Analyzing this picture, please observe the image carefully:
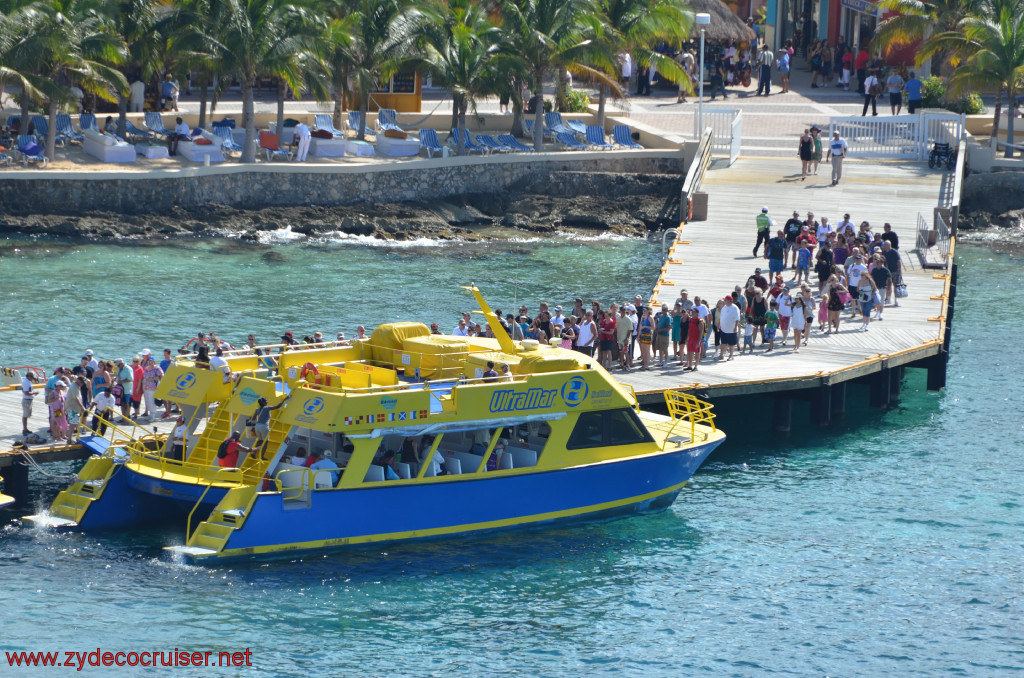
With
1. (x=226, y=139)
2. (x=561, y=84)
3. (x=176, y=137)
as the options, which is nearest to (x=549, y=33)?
(x=561, y=84)

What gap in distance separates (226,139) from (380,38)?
6593mm

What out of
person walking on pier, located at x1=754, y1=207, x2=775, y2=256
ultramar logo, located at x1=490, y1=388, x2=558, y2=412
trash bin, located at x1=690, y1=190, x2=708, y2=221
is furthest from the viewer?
trash bin, located at x1=690, y1=190, x2=708, y2=221

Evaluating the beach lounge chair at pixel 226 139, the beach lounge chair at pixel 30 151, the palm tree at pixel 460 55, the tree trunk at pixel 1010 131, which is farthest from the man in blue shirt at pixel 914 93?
the beach lounge chair at pixel 30 151

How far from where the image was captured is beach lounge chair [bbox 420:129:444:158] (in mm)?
55094

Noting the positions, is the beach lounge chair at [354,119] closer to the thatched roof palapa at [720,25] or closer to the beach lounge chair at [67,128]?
the beach lounge chair at [67,128]

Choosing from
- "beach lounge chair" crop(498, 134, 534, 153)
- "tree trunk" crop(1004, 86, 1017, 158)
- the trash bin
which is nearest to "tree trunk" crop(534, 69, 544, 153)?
"beach lounge chair" crop(498, 134, 534, 153)

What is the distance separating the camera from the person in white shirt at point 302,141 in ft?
173

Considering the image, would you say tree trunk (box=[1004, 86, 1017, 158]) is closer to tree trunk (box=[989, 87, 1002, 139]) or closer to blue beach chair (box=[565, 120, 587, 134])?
tree trunk (box=[989, 87, 1002, 139])

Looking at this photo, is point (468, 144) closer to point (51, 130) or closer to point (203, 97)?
point (203, 97)

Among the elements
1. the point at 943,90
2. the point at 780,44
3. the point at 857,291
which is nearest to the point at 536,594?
the point at 857,291

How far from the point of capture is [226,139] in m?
52.7

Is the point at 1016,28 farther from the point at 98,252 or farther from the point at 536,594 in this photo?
the point at 536,594

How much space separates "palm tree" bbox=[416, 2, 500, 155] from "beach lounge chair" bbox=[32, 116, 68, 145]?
41.4 ft

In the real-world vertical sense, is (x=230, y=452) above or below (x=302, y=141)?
below
